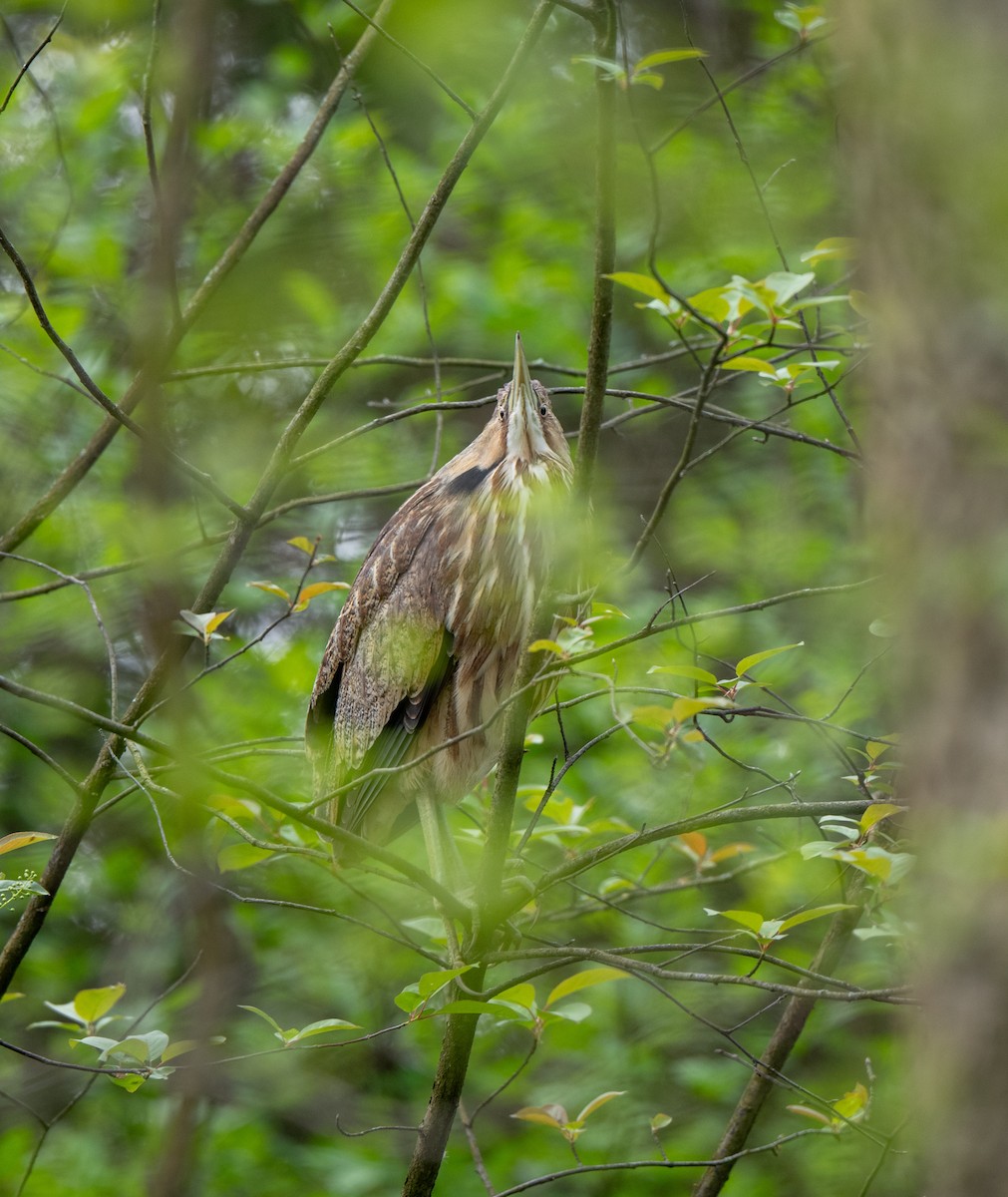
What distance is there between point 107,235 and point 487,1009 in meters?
3.72

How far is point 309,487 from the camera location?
14.9 feet

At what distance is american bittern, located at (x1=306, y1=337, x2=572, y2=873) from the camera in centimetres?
307

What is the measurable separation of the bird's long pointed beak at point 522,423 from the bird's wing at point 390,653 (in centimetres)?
25

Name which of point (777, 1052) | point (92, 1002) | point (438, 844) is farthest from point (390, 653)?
point (777, 1052)

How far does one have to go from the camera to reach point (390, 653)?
3.17 meters

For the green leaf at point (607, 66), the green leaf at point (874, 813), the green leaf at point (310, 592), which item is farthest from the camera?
the green leaf at point (310, 592)

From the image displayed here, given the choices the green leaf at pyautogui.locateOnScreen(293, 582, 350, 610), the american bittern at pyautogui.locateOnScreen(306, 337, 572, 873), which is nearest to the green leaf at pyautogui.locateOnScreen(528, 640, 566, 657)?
the green leaf at pyautogui.locateOnScreen(293, 582, 350, 610)

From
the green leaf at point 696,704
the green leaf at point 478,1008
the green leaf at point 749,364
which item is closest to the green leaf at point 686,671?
the green leaf at point 696,704

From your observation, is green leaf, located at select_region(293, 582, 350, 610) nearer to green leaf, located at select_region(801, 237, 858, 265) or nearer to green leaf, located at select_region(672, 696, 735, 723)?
green leaf, located at select_region(672, 696, 735, 723)

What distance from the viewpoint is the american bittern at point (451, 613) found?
3072 mm

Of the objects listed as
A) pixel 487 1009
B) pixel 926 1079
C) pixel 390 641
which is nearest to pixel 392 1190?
pixel 390 641

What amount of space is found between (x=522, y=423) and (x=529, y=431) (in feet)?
0.12

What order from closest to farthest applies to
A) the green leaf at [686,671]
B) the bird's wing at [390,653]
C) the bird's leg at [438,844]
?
1. the green leaf at [686,671]
2. the bird's leg at [438,844]
3. the bird's wing at [390,653]

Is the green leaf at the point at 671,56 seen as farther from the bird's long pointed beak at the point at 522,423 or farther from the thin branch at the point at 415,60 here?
the bird's long pointed beak at the point at 522,423
